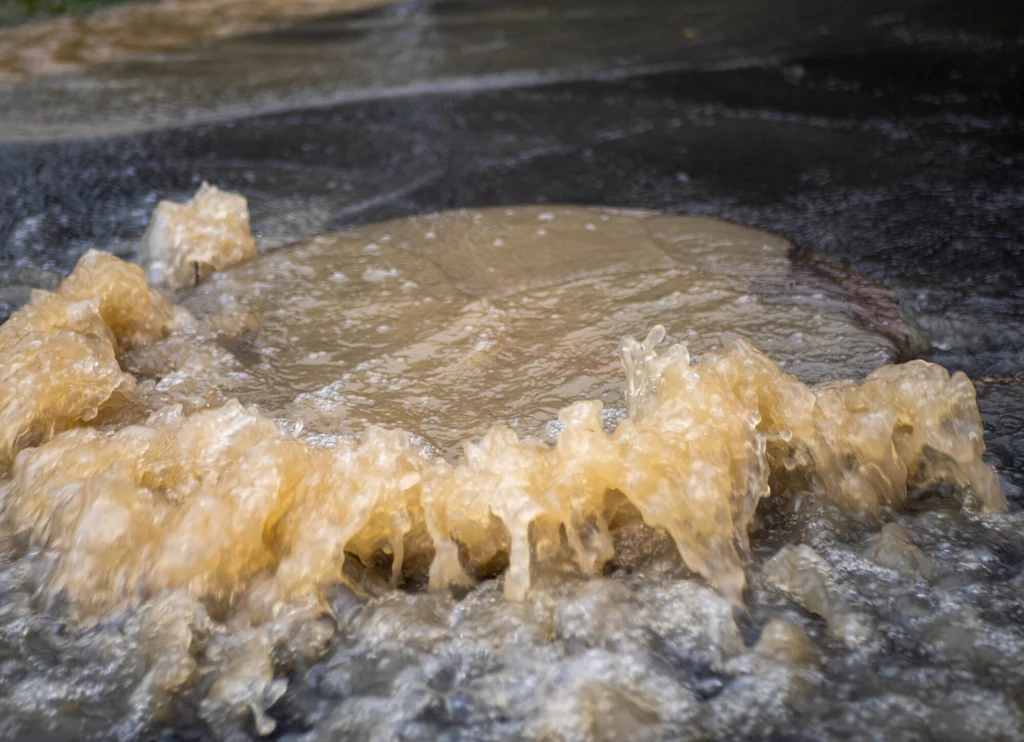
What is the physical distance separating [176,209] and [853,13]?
4.26 m

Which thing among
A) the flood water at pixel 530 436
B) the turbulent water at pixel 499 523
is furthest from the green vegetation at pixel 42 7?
the turbulent water at pixel 499 523

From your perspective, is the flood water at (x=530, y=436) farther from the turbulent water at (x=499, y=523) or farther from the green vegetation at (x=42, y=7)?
the green vegetation at (x=42, y=7)

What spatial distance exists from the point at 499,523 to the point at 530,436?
0.90 feet

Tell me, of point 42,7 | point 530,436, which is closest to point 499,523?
point 530,436

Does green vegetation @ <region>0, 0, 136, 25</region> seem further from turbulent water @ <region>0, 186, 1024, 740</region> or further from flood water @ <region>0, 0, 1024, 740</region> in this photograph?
turbulent water @ <region>0, 186, 1024, 740</region>

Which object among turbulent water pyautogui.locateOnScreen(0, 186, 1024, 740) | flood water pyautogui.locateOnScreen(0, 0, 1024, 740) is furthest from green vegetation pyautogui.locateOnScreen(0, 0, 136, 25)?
turbulent water pyautogui.locateOnScreen(0, 186, 1024, 740)

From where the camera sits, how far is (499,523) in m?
1.64

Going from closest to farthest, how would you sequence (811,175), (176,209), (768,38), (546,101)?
(176,209) → (811,175) → (546,101) → (768,38)

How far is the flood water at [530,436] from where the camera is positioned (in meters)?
1.34

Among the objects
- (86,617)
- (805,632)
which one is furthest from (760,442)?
(86,617)

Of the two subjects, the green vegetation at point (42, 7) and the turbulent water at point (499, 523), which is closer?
the turbulent water at point (499, 523)

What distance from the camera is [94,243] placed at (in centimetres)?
292

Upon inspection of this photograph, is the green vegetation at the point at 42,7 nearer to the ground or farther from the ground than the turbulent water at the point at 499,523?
farther from the ground

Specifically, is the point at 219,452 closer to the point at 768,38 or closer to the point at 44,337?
the point at 44,337
